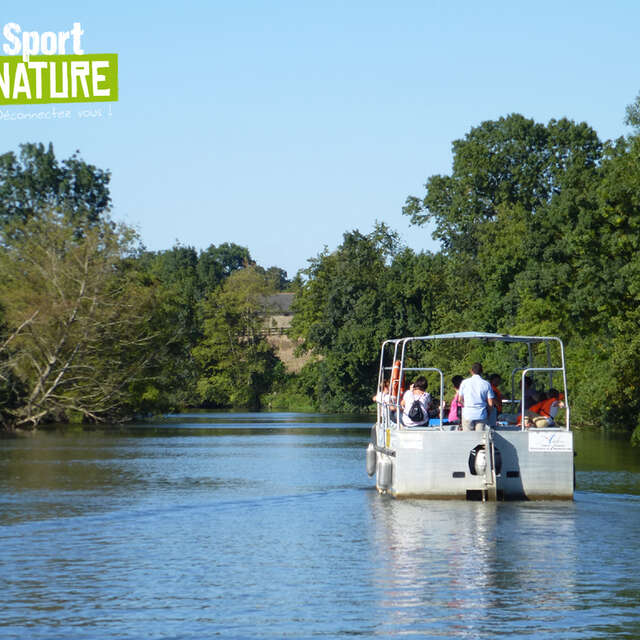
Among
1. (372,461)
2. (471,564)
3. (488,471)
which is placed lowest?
(471,564)

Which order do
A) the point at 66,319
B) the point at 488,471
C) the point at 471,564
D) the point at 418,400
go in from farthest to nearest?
the point at 66,319
the point at 418,400
the point at 488,471
the point at 471,564

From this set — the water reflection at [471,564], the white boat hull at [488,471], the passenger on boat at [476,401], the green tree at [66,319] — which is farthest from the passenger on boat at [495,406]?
the green tree at [66,319]

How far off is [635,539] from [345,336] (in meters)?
83.5

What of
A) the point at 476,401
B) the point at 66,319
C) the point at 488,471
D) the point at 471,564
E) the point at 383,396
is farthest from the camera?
the point at 66,319

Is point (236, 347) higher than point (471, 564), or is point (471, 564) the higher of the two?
point (236, 347)

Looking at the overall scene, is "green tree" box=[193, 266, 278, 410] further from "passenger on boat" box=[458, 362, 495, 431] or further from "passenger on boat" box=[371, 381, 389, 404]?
"passenger on boat" box=[458, 362, 495, 431]

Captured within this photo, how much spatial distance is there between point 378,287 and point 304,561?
283 feet

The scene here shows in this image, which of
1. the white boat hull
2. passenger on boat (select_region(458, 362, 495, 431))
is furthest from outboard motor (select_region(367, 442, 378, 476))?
the white boat hull

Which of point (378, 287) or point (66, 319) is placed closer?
point (66, 319)

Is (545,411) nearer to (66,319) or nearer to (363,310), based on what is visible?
(66,319)

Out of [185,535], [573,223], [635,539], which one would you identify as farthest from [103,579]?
[573,223]

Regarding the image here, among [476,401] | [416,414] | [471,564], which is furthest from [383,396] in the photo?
[471,564]

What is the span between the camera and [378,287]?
10188 centimetres

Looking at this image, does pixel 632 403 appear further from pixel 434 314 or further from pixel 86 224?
pixel 434 314
